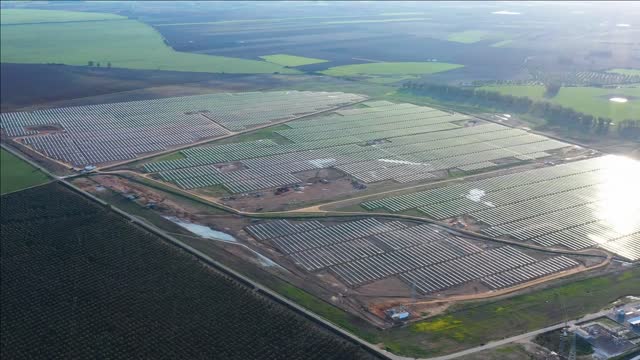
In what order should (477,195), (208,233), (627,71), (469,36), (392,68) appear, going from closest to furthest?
(208,233), (477,195), (627,71), (392,68), (469,36)

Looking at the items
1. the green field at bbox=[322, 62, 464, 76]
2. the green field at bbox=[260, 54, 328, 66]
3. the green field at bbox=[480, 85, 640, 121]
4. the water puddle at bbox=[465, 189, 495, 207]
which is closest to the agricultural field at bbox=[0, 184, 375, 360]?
the water puddle at bbox=[465, 189, 495, 207]

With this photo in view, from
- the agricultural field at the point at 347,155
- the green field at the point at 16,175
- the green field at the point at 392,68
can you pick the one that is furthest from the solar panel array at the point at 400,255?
the green field at the point at 392,68

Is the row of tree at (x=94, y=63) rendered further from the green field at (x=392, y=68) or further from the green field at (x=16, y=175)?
the green field at (x=16, y=175)

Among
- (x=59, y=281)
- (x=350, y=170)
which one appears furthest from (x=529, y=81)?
(x=59, y=281)

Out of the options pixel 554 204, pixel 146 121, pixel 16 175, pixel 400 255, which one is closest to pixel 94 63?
pixel 146 121

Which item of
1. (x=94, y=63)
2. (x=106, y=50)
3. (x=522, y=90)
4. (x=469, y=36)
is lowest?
(x=94, y=63)

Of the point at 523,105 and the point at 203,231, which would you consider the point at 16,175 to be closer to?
the point at 203,231

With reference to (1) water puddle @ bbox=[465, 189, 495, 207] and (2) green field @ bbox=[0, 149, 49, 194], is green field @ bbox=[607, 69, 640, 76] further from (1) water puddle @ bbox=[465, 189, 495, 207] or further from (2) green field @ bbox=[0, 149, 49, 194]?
(2) green field @ bbox=[0, 149, 49, 194]

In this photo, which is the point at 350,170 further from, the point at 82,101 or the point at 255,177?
the point at 82,101
